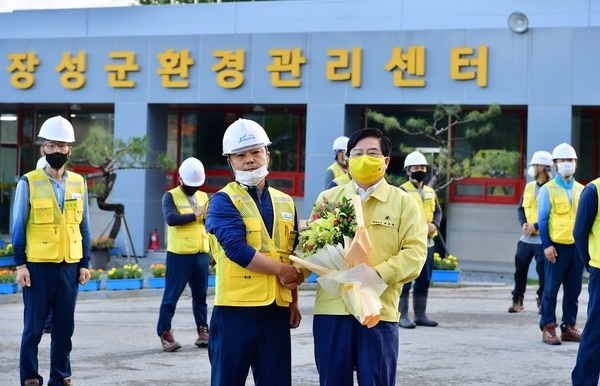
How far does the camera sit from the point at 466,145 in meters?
25.2

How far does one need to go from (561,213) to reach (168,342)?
465 cm

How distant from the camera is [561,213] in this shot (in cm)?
1209

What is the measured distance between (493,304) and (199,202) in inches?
272

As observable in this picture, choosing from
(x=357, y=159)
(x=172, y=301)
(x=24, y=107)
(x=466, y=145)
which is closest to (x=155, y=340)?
(x=172, y=301)

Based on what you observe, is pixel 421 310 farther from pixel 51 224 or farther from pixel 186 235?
pixel 51 224

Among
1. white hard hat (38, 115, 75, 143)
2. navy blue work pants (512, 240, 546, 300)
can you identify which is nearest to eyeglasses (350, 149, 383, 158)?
white hard hat (38, 115, 75, 143)

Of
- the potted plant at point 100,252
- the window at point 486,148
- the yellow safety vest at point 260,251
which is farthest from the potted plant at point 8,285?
the yellow safety vest at point 260,251

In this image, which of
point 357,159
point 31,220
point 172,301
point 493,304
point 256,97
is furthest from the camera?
point 256,97

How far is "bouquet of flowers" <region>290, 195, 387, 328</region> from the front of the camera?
20.2ft

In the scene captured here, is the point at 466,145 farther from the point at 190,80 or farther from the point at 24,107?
the point at 24,107

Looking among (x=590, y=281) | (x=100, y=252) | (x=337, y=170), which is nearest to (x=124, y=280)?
(x=100, y=252)

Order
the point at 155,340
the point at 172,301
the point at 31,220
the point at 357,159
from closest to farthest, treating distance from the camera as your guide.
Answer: the point at 357,159
the point at 31,220
the point at 172,301
the point at 155,340

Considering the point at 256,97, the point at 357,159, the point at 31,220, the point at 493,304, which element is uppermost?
the point at 256,97

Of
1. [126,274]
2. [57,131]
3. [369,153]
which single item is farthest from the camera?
[126,274]
